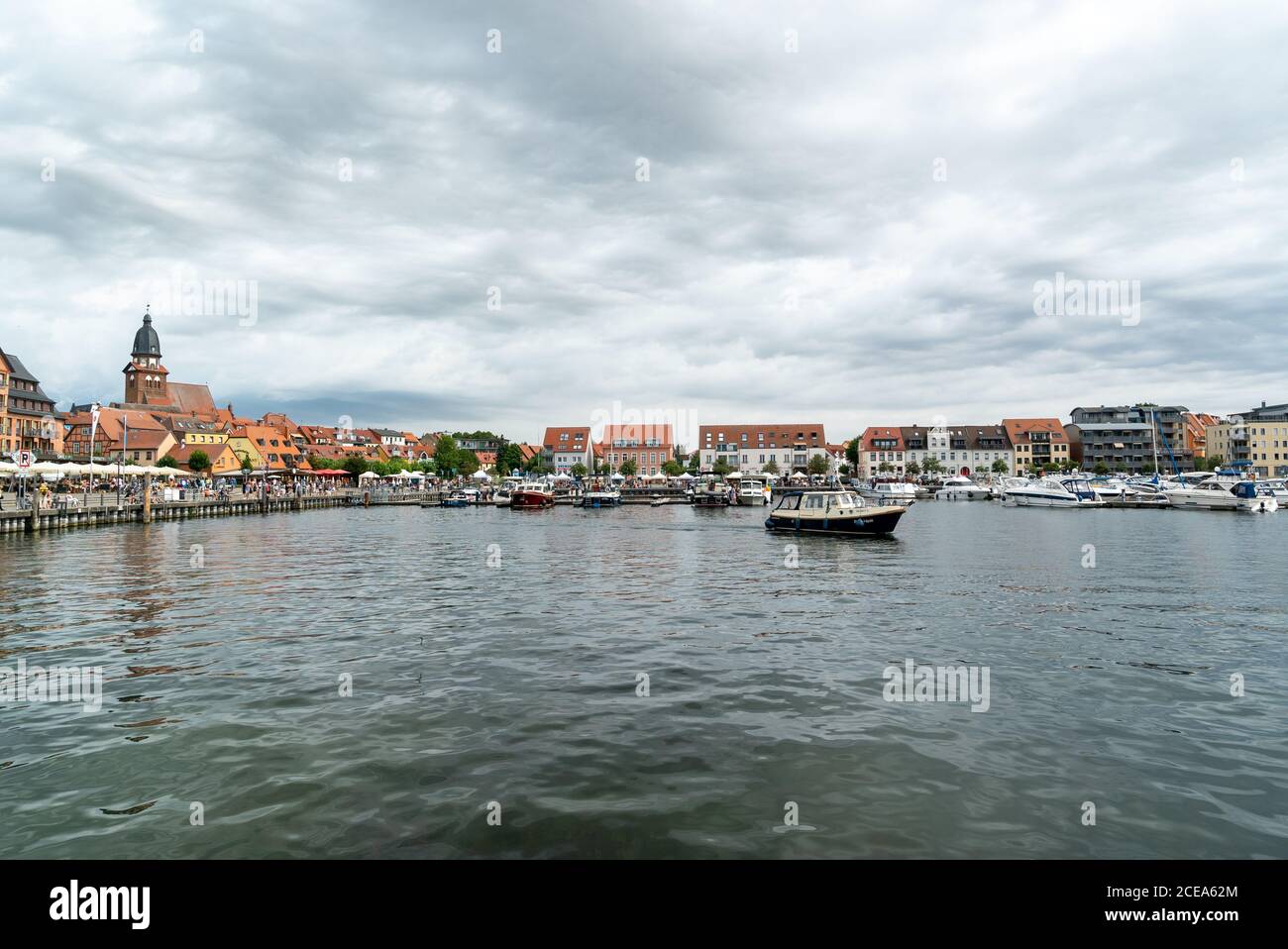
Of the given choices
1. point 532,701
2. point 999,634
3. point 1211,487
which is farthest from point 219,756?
point 1211,487

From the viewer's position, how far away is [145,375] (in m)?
161

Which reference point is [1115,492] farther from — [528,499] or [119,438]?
[119,438]


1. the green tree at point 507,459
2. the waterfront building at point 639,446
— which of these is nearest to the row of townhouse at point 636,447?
the waterfront building at point 639,446

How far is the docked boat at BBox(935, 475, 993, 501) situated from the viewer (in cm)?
12556

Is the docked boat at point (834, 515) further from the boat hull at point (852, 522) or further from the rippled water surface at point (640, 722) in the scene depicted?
the rippled water surface at point (640, 722)

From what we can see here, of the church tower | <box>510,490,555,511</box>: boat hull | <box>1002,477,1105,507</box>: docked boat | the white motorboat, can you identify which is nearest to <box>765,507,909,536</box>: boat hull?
<box>510,490,555,511</box>: boat hull

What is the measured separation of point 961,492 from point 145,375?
6909 inches

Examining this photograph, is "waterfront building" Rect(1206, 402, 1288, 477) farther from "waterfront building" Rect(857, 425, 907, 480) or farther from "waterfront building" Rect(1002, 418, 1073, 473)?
"waterfront building" Rect(857, 425, 907, 480)

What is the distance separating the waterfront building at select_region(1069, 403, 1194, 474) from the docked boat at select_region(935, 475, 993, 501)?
177 ft

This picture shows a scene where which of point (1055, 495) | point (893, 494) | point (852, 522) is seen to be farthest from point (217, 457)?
point (1055, 495)

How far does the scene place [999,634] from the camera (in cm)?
1792
